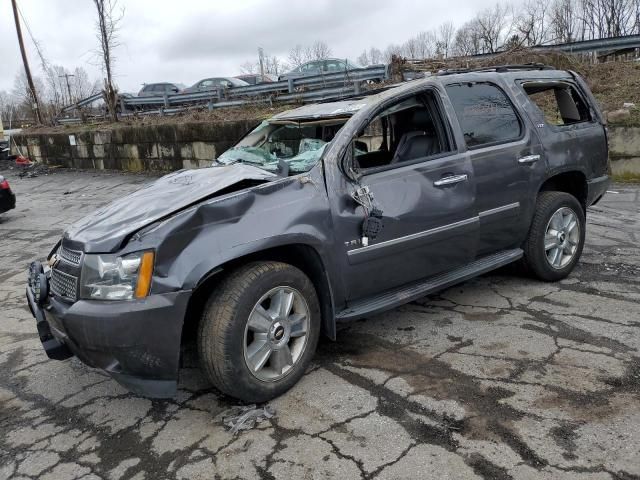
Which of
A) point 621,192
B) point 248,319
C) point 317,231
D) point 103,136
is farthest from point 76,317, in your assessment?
point 103,136

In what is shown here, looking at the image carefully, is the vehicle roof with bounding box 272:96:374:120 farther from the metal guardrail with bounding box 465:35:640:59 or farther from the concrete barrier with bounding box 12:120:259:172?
the metal guardrail with bounding box 465:35:640:59

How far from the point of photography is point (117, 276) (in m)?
2.60

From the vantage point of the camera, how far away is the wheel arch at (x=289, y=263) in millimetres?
2859

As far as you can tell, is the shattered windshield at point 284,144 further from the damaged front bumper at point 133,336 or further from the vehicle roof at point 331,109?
the damaged front bumper at point 133,336

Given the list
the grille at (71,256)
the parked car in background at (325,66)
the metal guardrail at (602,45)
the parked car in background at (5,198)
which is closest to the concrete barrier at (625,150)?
the metal guardrail at (602,45)

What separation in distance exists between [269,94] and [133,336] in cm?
1296

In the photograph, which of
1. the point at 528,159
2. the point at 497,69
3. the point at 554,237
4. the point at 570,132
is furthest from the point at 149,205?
the point at 570,132

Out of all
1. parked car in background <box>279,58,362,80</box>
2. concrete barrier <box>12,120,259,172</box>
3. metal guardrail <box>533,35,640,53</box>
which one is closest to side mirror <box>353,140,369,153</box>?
concrete barrier <box>12,120,259,172</box>

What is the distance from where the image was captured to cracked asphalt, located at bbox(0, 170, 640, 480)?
7.92ft

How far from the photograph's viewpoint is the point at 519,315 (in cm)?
392

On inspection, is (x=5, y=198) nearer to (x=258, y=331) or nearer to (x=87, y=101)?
(x=258, y=331)

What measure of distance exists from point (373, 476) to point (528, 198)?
265 centimetres

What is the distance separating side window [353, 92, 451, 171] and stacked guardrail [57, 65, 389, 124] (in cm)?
674

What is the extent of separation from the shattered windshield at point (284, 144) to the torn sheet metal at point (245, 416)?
1.43 metres
